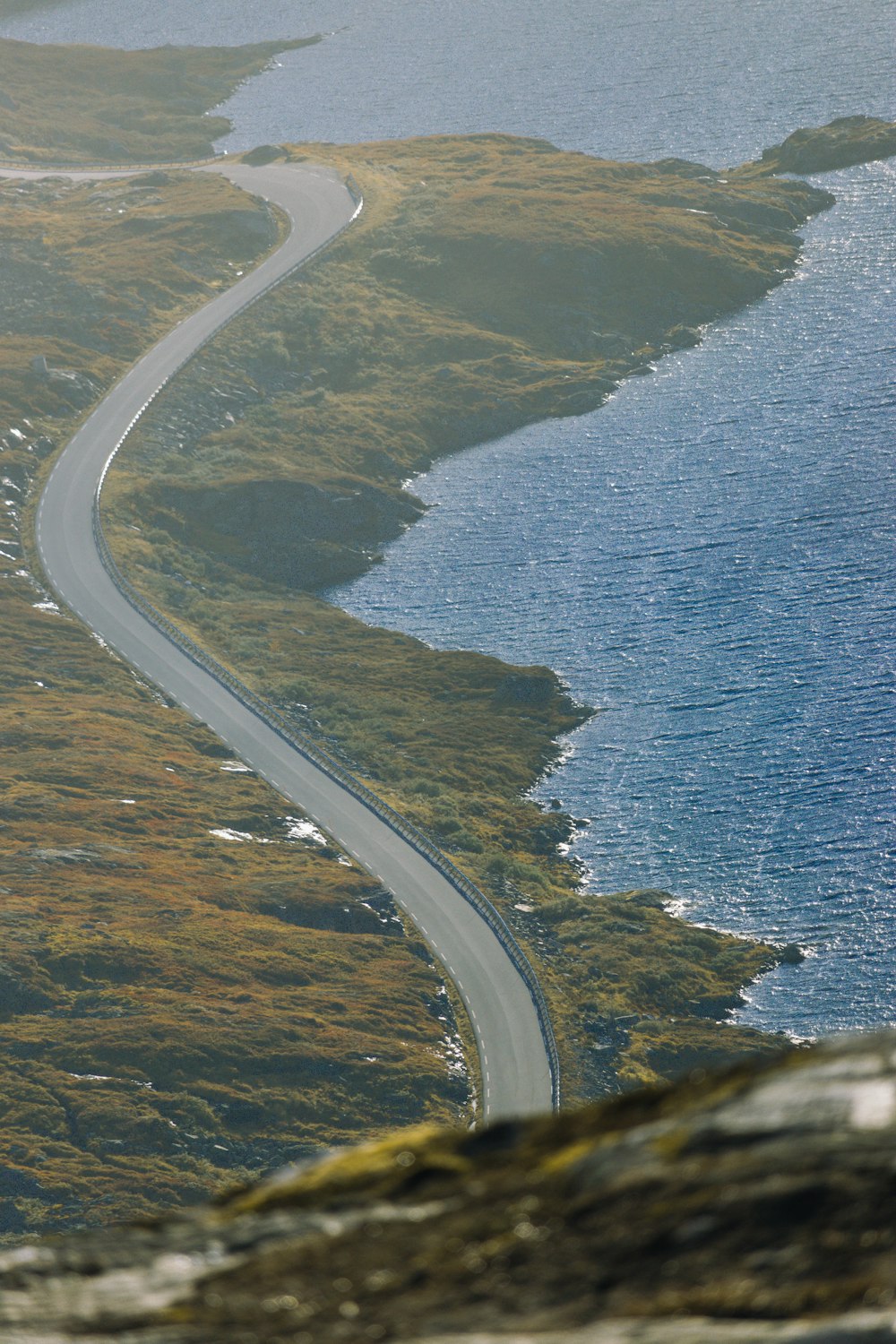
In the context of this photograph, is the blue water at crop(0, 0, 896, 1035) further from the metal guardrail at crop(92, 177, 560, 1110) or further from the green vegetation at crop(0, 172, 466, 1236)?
the green vegetation at crop(0, 172, 466, 1236)

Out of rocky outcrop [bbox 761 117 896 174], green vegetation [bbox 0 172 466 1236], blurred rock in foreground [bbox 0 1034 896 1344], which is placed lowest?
green vegetation [bbox 0 172 466 1236]

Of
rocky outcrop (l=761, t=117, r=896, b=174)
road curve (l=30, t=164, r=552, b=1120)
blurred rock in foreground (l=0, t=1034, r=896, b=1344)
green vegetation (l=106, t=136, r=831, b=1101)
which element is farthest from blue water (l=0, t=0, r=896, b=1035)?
blurred rock in foreground (l=0, t=1034, r=896, b=1344)

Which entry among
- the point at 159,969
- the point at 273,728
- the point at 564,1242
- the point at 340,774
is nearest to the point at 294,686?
the point at 273,728

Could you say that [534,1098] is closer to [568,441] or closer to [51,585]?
[51,585]

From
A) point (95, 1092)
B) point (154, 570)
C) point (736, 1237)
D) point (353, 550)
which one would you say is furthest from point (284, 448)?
point (736, 1237)

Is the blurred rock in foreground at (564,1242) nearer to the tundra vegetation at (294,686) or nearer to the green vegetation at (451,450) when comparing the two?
the tundra vegetation at (294,686)

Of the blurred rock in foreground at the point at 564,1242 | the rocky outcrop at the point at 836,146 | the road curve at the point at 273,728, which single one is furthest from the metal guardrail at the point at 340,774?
the rocky outcrop at the point at 836,146

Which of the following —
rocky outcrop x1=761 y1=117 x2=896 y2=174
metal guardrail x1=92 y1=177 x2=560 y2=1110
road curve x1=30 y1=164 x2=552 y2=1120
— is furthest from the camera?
rocky outcrop x1=761 y1=117 x2=896 y2=174
